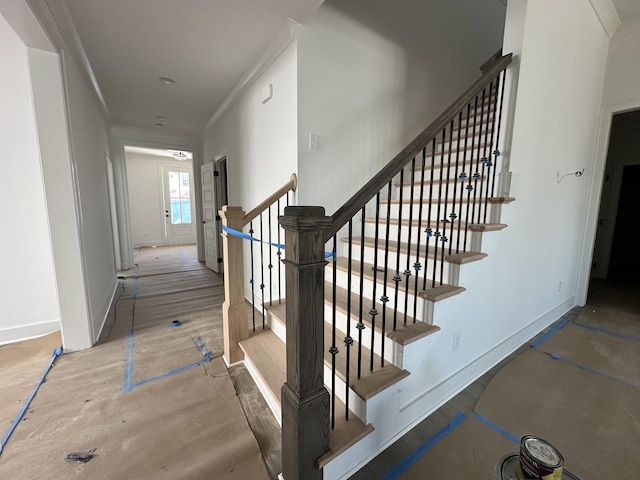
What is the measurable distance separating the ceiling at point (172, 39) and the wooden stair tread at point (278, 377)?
8.27ft

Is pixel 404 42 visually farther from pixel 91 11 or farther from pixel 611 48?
pixel 91 11

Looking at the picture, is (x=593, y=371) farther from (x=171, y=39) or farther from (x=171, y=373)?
(x=171, y=39)

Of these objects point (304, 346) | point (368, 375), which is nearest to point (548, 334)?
point (368, 375)

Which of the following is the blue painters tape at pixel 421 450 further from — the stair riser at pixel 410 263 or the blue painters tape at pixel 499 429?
the stair riser at pixel 410 263

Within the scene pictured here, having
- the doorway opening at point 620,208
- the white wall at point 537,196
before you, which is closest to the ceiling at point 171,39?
the white wall at point 537,196

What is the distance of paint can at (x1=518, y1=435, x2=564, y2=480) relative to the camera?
0.69 metres

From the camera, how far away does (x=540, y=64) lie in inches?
79.8

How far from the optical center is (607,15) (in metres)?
2.66

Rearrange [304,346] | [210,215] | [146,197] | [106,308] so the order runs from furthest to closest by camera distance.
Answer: [146,197] → [210,215] → [106,308] → [304,346]

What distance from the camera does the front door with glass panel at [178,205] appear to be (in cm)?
822

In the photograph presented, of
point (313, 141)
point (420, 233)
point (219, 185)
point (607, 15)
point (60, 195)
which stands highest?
point (607, 15)

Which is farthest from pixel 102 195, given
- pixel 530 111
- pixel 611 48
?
pixel 611 48

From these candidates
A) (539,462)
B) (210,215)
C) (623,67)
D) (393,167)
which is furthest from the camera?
(210,215)

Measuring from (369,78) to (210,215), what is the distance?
3.69 meters
